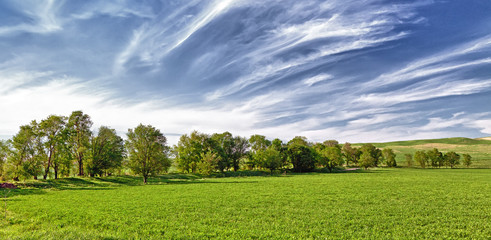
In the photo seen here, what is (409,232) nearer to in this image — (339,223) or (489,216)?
(339,223)

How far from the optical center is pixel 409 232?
1452 centimetres

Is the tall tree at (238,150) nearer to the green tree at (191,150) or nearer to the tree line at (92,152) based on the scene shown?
the tree line at (92,152)

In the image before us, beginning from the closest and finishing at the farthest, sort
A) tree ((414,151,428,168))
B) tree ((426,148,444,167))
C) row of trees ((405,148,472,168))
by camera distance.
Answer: row of trees ((405,148,472,168)) < tree ((426,148,444,167)) < tree ((414,151,428,168))

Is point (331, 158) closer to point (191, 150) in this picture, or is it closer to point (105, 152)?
point (191, 150)

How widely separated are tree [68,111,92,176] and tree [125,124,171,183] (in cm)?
1435

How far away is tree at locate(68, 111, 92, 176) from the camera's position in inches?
2499

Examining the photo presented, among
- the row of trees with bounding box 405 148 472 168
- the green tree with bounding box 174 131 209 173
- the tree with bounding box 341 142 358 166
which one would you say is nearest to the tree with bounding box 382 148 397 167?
the row of trees with bounding box 405 148 472 168

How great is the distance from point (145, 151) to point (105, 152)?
16459 millimetres

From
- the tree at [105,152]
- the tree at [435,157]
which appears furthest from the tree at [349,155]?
the tree at [105,152]

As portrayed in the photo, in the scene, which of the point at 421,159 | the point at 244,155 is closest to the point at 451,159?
the point at 421,159

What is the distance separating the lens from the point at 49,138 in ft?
191

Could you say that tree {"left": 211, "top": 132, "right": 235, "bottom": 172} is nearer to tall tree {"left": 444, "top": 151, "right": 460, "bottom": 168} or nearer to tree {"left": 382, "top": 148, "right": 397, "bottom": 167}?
tree {"left": 382, "top": 148, "right": 397, "bottom": 167}

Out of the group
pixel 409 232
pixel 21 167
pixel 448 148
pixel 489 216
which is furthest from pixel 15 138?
pixel 448 148

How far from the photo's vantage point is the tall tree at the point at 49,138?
5725 centimetres
